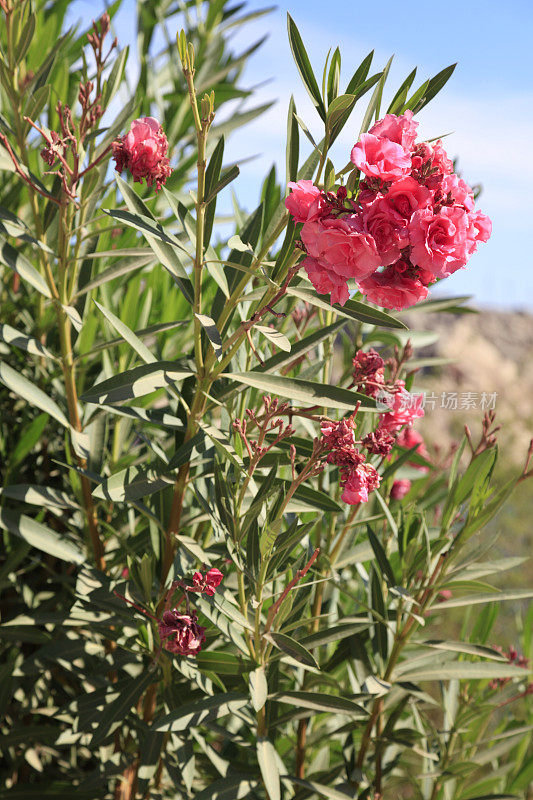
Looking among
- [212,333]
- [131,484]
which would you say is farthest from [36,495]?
[212,333]

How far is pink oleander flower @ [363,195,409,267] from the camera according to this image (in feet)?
2.22

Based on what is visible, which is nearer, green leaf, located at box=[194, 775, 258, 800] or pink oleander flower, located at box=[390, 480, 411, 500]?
green leaf, located at box=[194, 775, 258, 800]

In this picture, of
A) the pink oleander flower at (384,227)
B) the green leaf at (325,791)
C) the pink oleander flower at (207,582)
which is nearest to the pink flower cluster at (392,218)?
the pink oleander flower at (384,227)

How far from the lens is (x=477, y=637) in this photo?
1.31 meters

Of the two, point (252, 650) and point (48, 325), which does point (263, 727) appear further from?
point (48, 325)

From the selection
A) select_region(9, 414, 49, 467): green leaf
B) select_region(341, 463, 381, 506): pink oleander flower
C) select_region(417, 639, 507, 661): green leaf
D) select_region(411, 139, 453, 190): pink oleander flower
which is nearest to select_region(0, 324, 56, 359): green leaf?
select_region(9, 414, 49, 467): green leaf

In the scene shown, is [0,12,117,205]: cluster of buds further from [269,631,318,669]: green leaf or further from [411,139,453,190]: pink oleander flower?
[269,631,318,669]: green leaf

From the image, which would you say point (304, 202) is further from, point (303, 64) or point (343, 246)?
point (303, 64)

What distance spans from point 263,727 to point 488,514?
1.41 ft

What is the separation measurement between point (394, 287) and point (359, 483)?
23cm

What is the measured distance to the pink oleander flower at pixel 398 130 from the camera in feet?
2.27

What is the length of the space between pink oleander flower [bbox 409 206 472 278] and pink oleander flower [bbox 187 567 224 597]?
1.36 ft

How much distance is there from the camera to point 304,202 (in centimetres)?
70

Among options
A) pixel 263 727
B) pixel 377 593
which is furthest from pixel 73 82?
pixel 263 727
